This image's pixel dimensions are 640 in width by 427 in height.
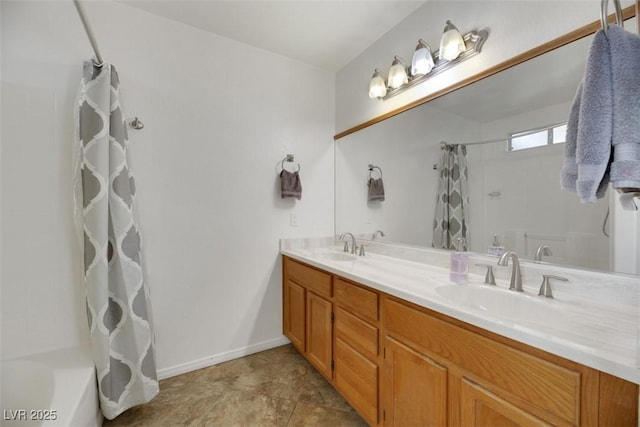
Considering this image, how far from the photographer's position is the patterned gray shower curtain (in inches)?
53.6

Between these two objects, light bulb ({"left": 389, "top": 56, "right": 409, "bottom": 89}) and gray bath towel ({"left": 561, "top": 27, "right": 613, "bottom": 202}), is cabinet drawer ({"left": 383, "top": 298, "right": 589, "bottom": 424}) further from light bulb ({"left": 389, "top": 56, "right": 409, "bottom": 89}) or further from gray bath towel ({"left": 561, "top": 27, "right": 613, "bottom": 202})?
light bulb ({"left": 389, "top": 56, "right": 409, "bottom": 89})

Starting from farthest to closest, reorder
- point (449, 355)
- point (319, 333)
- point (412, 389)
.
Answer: point (319, 333) → point (412, 389) → point (449, 355)

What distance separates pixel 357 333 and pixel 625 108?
4.22 feet

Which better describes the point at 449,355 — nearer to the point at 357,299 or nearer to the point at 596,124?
the point at 357,299

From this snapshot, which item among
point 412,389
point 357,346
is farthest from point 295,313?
point 412,389

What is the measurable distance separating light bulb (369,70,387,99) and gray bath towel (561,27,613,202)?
1.33 metres

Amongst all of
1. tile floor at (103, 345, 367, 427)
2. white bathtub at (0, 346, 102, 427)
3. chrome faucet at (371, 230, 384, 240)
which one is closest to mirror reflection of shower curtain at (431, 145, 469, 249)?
chrome faucet at (371, 230, 384, 240)

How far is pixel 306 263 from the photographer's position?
189cm

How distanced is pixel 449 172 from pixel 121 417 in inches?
94.6

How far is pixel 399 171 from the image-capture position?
1985mm

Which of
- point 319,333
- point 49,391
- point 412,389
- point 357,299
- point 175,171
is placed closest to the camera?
point 412,389

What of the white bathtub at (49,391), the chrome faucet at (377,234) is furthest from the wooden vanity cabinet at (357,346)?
the white bathtub at (49,391)

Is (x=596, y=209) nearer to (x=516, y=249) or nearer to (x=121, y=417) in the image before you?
(x=516, y=249)

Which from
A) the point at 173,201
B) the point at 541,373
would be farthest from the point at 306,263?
the point at 541,373
